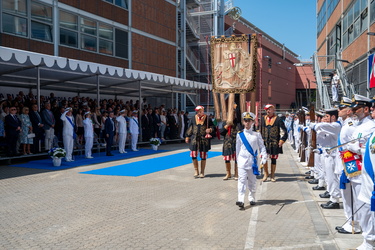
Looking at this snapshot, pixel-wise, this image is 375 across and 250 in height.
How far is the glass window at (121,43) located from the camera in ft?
81.7

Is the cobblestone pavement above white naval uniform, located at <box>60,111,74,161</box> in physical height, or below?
below

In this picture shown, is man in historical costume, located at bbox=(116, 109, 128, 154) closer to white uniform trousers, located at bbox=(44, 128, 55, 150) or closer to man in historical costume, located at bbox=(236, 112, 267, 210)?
white uniform trousers, located at bbox=(44, 128, 55, 150)

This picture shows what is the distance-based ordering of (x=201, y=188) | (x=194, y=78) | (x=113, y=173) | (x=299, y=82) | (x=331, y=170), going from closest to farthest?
(x=331, y=170) → (x=201, y=188) → (x=113, y=173) → (x=194, y=78) → (x=299, y=82)

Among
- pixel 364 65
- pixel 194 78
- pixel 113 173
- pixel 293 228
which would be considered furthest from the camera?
pixel 194 78

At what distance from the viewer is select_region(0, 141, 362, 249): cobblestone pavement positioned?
17.5 ft

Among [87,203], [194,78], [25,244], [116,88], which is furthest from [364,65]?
[194,78]

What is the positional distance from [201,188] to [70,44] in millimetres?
14945

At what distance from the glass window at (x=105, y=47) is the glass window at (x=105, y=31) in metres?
0.32

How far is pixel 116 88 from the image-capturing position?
21891 millimetres

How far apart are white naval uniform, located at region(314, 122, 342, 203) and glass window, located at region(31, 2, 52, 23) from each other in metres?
16.2

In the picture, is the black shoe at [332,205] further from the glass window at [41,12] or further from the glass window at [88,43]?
the glass window at [88,43]

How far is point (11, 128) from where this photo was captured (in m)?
13.0

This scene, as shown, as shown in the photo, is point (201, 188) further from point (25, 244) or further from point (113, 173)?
point (25, 244)

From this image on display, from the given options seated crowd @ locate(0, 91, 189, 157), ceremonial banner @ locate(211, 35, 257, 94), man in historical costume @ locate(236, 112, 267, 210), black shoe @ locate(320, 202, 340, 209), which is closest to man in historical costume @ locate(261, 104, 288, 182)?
ceremonial banner @ locate(211, 35, 257, 94)
